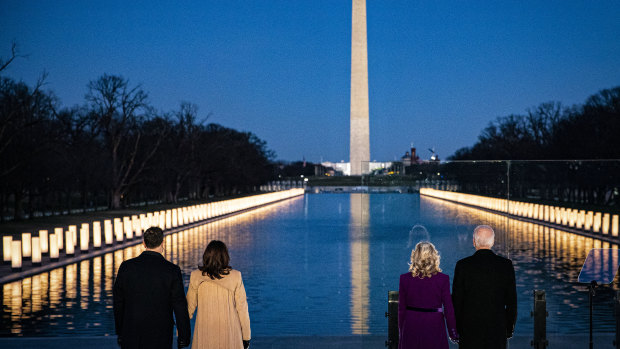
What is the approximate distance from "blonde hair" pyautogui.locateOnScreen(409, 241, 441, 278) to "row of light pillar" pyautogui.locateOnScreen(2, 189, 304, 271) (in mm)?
12585

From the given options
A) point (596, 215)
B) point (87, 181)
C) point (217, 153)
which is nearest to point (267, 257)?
point (596, 215)

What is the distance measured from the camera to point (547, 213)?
995 inches

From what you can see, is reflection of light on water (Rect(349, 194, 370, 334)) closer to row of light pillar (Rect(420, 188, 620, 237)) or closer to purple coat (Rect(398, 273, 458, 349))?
A: row of light pillar (Rect(420, 188, 620, 237))

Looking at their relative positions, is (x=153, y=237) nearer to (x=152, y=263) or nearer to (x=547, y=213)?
(x=152, y=263)

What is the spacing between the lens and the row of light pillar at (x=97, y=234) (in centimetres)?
1783

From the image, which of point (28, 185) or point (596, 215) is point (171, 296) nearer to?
point (596, 215)

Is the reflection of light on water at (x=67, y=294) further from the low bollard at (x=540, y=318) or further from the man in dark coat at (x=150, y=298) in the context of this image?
the low bollard at (x=540, y=318)

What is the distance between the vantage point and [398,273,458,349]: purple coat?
19.5ft

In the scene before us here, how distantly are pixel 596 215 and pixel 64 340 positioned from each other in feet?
63.2

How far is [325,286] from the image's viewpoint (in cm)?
1503

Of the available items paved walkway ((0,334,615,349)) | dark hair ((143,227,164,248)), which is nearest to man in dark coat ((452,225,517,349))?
dark hair ((143,227,164,248))

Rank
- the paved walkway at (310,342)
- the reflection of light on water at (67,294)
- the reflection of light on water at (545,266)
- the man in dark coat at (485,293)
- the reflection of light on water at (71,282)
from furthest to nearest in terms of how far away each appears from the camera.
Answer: the reflection of light on water at (71,282)
the reflection of light on water at (545,266)
the reflection of light on water at (67,294)
the paved walkway at (310,342)
the man in dark coat at (485,293)

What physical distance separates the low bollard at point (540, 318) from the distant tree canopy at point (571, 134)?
39.7m

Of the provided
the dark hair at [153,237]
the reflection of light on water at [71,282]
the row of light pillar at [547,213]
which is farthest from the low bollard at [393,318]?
the reflection of light on water at [71,282]
